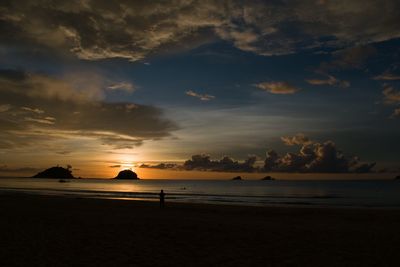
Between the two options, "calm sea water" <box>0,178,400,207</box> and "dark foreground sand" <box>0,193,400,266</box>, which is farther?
"calm sea water" <box>0,178,400,207</box>

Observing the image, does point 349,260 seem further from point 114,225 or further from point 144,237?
point 114,225

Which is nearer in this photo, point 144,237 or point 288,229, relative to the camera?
point 144,237

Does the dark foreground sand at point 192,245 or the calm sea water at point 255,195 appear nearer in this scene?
the dark foreground sand at point 192,245

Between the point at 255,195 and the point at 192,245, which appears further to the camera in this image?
the point at 255,195

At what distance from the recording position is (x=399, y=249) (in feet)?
43.5

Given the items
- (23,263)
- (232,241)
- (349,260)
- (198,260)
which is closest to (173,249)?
(198,260)

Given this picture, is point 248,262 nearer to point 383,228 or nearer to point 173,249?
point 173,249

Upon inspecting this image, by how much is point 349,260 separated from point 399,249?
3179 mm

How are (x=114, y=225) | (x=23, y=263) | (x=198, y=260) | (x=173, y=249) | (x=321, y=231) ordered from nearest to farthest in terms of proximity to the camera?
(x=23, y=263) < (x=198, y=260) < (x=173, y=249) < (x=321, y=231) < (x=114, y=225)

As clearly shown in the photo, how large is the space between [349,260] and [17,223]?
16.7 metres

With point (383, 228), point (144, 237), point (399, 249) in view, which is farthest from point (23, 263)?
point (383, 228)

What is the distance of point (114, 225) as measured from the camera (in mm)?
19438

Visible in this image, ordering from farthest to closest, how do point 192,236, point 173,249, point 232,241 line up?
1. point 192,236
2. point 232,241
3. point 173,249

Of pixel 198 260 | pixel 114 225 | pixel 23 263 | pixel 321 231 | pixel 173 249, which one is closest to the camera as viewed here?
pixel 23 263
